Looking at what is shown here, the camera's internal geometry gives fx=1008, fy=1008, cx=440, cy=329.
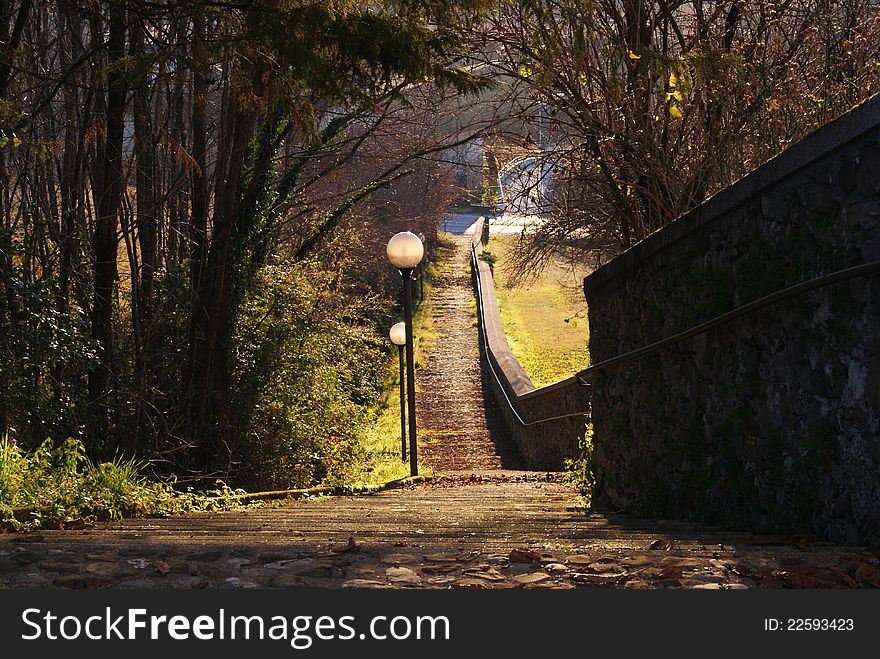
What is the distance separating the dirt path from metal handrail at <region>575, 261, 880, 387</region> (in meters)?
11.1

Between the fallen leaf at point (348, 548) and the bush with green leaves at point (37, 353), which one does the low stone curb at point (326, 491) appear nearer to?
the bush with green leaves at point (37, 353)

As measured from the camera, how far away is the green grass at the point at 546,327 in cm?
2405

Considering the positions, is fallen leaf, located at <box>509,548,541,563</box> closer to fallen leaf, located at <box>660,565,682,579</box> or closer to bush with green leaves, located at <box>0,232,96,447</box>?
fallen leaf, located at <box>660,565,682,579</box>

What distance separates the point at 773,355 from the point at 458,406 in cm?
1810

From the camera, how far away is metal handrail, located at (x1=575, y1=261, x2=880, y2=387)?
3.30 meters

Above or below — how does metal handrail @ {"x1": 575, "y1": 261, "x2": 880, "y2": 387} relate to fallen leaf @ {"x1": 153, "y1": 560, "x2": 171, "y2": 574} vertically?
above

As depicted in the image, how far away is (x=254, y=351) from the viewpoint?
10.6 m

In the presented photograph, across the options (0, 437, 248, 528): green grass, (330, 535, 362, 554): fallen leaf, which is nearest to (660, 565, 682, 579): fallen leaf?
(330, 535, 362, 554): fallen leaf

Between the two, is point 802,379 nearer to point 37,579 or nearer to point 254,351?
point 37,579

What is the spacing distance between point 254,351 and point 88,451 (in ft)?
8.82

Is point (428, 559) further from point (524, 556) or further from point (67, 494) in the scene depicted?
point (67, 494)

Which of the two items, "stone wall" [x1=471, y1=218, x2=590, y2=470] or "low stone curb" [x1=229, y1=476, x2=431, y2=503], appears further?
"stone wall" [x1=471, y1=218, x2=590, y2=470]

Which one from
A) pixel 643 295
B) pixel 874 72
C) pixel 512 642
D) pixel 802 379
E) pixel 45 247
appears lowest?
pixel 512 642

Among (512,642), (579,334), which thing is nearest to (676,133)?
(512,642)
